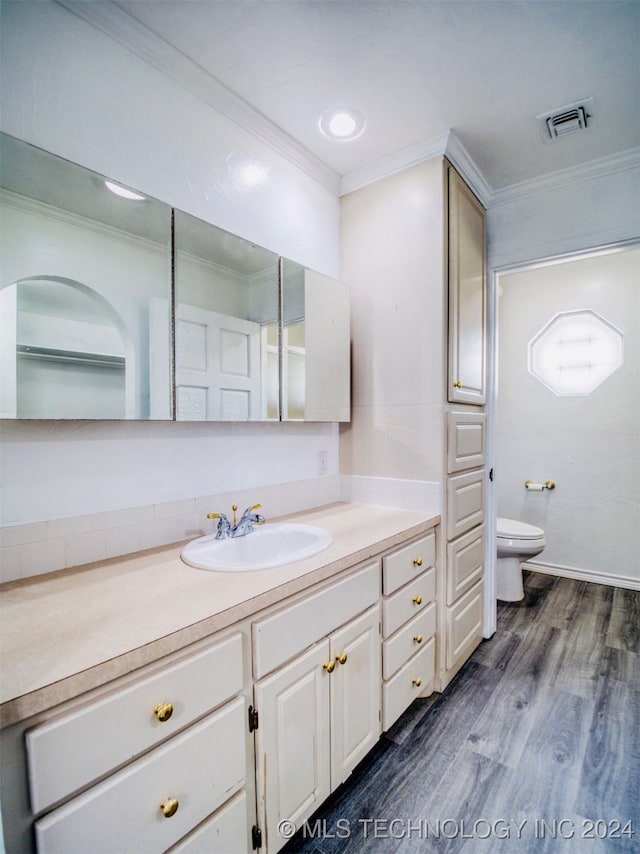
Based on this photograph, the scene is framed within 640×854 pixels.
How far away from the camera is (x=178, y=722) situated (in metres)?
0.82

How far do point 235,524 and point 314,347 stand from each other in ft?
2.91

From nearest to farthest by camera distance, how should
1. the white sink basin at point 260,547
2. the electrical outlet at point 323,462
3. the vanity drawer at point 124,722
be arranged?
the vanity drawer at point 124,722, the white sink basin at point 260,547, the electrical outlet at point 323,462

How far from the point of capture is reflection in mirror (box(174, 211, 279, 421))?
1394mm

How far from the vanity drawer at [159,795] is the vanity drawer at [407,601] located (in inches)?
27.2

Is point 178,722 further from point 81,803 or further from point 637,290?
point 637,290

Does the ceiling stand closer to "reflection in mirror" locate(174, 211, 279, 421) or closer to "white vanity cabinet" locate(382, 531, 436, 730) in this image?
"reflection in mirror" locate(174, 211, 279, 421)

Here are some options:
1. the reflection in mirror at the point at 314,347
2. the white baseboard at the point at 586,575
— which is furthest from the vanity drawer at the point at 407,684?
the white baseboard at the point at 586,575

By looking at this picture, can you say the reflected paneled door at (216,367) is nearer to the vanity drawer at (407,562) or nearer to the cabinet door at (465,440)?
the vanity drawer at (407,562)

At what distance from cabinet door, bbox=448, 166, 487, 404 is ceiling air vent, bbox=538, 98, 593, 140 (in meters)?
0.39

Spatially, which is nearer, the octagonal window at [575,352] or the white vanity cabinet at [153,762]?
the white vanity cabinet at [153,762]

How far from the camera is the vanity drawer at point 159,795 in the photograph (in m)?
0.68

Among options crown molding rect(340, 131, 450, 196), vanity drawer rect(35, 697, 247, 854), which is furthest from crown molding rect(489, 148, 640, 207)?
vanity drawer rect(35, 697, 247, 854)

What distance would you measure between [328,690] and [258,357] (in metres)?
1.20

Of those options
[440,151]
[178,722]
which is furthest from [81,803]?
[440,151]
